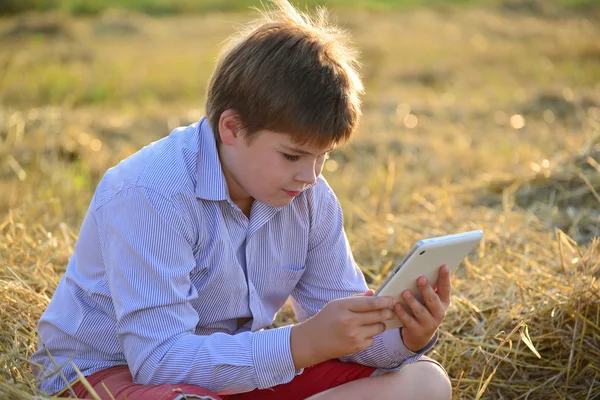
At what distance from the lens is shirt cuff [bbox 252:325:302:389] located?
6.55 feet

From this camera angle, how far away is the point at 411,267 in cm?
197

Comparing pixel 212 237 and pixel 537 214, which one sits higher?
pixel 212 237

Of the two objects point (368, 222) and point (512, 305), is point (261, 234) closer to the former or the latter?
point (512, 305)

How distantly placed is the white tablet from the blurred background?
1.52ft

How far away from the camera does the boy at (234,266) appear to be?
1.98m

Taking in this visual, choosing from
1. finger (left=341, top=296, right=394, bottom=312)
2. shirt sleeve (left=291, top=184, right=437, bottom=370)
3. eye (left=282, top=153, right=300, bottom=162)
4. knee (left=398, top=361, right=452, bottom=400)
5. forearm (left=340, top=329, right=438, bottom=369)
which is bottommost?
knee (left=398, top=361, right=452, bottom=400)

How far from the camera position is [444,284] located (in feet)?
6.92

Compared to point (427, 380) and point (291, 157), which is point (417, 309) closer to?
point (427, 380)

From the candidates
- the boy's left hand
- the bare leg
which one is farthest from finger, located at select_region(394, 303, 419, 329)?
the bare leg

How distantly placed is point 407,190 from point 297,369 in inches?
112

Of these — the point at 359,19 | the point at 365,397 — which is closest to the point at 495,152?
the point at 365,397

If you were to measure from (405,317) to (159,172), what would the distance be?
73cm

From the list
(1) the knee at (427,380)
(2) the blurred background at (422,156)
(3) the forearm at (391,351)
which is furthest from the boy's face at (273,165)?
(2) the blurred background at (422,156)

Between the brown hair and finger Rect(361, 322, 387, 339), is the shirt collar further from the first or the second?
finger Rect(361, 322, 387, 339)
